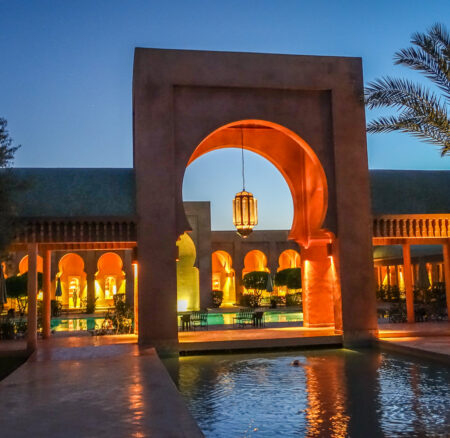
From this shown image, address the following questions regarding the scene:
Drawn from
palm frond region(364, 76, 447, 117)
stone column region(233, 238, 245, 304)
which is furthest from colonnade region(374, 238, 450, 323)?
stone column region(233, 238, 245, 304)

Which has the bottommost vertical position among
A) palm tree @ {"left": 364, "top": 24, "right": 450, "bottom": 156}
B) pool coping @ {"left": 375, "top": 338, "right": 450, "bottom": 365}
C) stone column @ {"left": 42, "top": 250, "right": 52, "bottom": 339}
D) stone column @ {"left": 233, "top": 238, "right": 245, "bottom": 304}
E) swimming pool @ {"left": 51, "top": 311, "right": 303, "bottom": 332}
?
pool coping @ {"left": 375, "top": 338, "right": 450, "bottom": 365}

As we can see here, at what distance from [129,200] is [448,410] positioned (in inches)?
307

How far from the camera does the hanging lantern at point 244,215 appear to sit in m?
14.5

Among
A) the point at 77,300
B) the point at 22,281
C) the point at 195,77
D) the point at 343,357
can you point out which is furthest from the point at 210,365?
the point at 77,300

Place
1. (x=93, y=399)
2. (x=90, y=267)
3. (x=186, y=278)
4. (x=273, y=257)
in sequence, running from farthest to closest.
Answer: (x=273, y=257) < (x=90, y=267) < (x=186, y=278) < (x=93, y=399)

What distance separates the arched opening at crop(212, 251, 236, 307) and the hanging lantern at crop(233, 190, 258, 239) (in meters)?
16.3

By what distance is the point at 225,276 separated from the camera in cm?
3509

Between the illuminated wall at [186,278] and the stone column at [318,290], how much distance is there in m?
9.87

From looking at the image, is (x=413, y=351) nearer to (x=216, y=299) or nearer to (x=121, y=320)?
(x=121, y=320)

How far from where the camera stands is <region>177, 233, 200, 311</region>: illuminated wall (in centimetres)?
2397

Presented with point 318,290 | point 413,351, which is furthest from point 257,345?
point 318,290

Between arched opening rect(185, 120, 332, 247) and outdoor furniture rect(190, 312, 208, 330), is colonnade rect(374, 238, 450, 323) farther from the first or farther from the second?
outdoor furniture rect(190, 312, 208, 330)

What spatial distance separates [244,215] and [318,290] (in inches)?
110

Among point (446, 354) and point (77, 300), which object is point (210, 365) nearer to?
point (446, 354)
